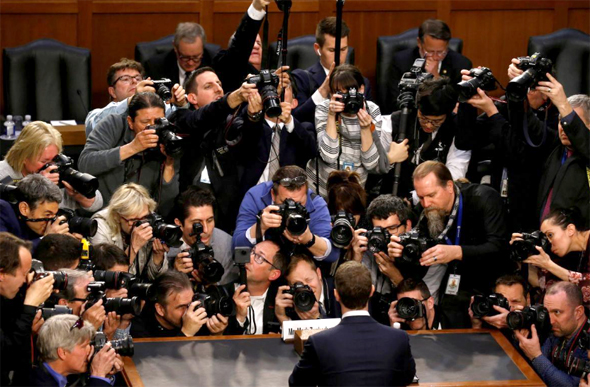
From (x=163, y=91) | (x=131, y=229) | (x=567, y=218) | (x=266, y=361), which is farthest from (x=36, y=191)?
(x=567, y=218)

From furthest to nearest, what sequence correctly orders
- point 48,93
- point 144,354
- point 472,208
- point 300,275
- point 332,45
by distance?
point 48,93 → point 332,45 → point 472,208 → point 300,275 → point 144,354

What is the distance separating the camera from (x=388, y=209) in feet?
18.2

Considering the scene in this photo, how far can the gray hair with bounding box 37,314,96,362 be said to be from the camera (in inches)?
174

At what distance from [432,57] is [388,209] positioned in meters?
1.63

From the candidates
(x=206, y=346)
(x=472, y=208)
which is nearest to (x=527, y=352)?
(x=472, y=208)

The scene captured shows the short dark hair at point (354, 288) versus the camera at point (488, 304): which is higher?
the short dark hair at point (354, 288)

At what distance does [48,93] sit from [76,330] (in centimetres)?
308

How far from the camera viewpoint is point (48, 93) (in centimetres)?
720

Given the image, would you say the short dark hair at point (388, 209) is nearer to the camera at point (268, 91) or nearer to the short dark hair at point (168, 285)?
the camera at point (268, 91)

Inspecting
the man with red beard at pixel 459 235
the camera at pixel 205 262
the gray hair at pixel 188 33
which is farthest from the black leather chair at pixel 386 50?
the camera at pixel 205 262

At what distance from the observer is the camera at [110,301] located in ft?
15.5

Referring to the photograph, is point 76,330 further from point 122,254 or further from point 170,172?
point 170,172

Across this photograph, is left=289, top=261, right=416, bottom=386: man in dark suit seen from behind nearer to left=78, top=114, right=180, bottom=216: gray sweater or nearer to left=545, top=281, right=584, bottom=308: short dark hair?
left=545, top=281, right=584, bottom=308: short dark hair

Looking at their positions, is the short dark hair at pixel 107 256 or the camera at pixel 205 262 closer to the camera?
the short dark hair at pixel 107 256
